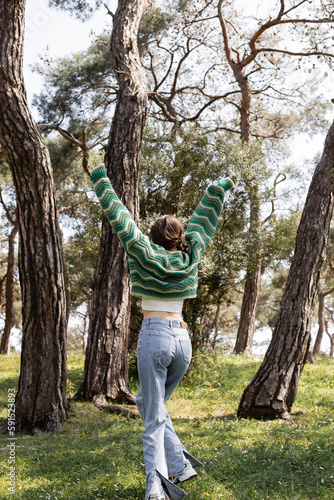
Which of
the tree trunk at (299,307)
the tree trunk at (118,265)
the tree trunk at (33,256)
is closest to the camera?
the tree trunk at (33,256)

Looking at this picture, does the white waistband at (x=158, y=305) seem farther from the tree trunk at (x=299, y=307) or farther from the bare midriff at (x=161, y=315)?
the tree trunk at (x=299, y=307)

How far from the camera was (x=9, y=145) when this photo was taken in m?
5.84

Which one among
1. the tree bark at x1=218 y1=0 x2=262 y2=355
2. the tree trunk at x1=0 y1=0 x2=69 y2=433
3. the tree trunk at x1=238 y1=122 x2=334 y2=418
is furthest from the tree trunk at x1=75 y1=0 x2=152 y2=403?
the tree bark at x1=218 y1=0 x2=262 y2=355

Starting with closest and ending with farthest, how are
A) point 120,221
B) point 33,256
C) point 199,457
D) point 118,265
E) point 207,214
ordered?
point 120,221 → point 207,214 → point 199,457 → point 33,256 → point 118,265

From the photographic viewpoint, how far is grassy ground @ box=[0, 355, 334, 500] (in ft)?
12.3

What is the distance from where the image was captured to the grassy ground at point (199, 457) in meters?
3.74

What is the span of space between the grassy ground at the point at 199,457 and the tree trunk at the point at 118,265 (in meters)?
0.70

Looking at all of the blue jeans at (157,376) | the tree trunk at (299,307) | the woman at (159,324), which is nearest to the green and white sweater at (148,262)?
the woman at (159,324)

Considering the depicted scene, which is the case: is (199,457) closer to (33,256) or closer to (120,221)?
(120,221)

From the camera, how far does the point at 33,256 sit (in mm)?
5910

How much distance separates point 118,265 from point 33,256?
210 centimetres

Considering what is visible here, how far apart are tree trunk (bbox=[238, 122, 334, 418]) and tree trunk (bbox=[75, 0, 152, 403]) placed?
2.17 meters

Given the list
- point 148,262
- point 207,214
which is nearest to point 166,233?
point 148,262

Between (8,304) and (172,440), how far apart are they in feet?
51.5
